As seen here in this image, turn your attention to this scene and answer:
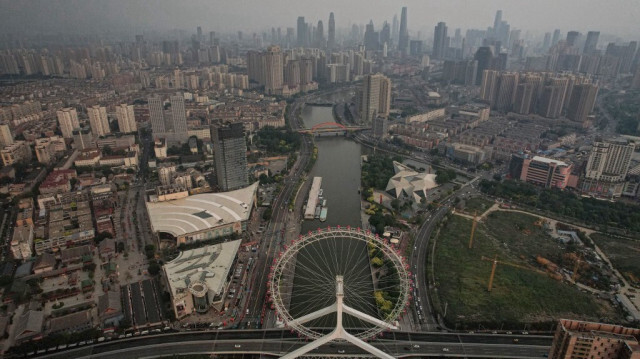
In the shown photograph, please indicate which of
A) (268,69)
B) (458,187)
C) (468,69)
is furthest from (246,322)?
(468,69)

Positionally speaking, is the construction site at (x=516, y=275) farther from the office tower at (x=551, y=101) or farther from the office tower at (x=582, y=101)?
the office tower at (x=551, y=101)

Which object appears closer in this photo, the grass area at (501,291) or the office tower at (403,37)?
the grass area at (501,291)

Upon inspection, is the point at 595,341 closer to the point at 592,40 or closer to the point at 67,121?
the point at 67,121

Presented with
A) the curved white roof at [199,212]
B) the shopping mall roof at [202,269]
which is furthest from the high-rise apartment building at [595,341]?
the curved white roof at [199,212]

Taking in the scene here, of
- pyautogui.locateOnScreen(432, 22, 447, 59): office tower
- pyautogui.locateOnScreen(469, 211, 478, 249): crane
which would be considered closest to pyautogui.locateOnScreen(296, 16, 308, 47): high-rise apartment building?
pyautogui.locateOnScreen(432, 22, 447, 59): office tower

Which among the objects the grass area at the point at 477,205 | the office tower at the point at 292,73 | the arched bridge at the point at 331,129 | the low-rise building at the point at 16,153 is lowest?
the grass area at the point at 477,205

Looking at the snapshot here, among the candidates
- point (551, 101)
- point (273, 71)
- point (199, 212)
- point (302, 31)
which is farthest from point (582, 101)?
point (302, 31)
